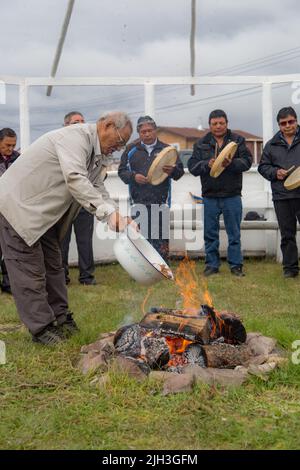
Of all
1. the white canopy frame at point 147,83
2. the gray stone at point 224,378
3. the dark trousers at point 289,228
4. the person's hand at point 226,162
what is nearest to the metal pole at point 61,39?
the white canopy frame at point 147,83

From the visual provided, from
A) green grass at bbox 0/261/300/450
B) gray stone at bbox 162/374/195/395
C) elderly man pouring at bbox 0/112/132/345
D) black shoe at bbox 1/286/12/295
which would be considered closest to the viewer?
green grass at bbox 0/261/300/450

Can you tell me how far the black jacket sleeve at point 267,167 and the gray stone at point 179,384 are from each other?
4.66m

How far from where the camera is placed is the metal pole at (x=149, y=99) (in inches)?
394

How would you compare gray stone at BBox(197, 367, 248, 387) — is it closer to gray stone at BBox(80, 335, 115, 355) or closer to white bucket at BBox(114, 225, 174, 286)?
white bucket at BBox(114, 225, 174, 286)

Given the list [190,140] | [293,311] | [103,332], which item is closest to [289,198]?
[293,311]

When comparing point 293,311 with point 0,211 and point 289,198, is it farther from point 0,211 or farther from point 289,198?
point 0,211

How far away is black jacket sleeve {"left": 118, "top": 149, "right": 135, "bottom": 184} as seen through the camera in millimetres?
8583

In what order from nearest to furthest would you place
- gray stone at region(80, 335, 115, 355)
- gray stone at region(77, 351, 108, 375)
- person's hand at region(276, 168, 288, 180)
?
gray stone at region(77, 351, 108, 375) → gray stone at region(80, 335, 115, 355) → person's hand at region(276, 168, 288, 180)

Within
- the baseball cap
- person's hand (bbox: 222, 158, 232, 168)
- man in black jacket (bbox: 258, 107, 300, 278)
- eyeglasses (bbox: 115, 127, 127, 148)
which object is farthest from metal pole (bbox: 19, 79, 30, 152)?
eyeglasses (bbox: 115, 127, 127, 148)

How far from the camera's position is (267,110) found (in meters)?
10.0

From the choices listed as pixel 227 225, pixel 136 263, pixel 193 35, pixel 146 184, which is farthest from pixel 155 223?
pixel 136 263

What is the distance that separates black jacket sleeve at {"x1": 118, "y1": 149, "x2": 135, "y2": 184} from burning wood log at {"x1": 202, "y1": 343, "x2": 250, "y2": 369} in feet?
14.5

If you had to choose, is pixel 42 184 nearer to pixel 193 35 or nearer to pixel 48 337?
pixel 48 337

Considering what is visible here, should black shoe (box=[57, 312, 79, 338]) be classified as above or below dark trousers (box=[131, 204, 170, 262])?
below
